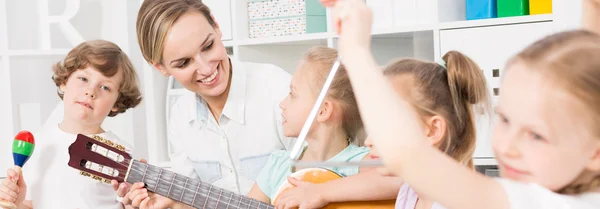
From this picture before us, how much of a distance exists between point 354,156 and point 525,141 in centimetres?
57

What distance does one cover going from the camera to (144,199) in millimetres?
1671

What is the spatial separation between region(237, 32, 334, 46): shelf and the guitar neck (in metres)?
0.63

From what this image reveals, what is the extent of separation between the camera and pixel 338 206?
1.37m

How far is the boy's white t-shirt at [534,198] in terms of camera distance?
0.72 m

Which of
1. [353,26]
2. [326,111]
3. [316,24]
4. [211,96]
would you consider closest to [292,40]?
[316,24]

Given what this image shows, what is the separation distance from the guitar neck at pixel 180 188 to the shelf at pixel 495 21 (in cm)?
71

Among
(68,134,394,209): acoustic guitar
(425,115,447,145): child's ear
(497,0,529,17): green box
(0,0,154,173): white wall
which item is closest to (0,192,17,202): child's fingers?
(68,134,394,209): acoustic guitar

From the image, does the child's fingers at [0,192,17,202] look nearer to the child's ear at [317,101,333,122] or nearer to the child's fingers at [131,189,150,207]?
the child's fingers at [131,189,150,207]

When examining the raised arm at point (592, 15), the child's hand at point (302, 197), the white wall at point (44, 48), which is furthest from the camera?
the white wall at point (44, 48)

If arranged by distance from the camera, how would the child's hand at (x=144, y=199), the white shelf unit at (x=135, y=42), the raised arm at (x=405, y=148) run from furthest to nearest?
the white shelf unit at (x=135, y=42) → the child's hand at (x=144, y=199) → the raised arm at (x=405, y=148)

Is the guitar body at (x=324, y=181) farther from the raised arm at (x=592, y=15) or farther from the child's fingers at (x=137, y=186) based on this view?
the raised arm at (x=592, y=15)

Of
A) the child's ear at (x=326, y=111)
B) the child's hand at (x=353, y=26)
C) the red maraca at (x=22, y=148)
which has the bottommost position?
the red maraca at (x=22, y=148)

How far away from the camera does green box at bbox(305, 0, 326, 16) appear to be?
219 cm

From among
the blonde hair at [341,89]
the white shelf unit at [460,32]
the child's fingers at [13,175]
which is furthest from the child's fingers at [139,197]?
the white shelf unit at [460,32]
